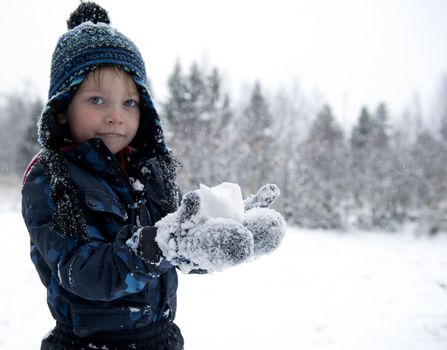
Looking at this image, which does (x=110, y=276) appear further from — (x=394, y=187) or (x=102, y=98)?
(x=394, y=187)

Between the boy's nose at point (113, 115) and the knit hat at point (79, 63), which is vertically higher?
the knit hat at point (79, 63)

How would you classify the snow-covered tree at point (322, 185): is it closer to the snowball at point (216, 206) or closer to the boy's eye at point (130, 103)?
the boy's eye at point (130, 103)

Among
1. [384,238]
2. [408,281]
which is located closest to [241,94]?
[384,238]

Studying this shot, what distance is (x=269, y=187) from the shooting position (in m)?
1.21

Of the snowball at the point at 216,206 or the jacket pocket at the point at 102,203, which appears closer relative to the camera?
the snowball at the point at 216,206

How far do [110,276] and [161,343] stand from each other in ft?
1.51

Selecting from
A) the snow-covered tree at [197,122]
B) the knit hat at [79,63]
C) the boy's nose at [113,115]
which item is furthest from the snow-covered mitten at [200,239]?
the snow-covered tree at [197,122]

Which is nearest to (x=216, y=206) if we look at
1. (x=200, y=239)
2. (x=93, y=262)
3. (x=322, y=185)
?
(x=200, y=239)

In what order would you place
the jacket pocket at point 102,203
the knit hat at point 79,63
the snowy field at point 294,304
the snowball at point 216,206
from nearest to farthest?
the snowball at point 216,206, the jacket pocket at point 102,203, the knit hat at point 79,63, the snowy field at point 294,304

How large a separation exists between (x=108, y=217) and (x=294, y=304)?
427cm

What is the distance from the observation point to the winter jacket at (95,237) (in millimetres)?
946

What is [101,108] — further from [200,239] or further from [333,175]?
[333,175]

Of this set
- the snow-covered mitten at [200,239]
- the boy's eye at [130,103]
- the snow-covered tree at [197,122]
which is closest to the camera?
the snow-covered mitten at [200,239]

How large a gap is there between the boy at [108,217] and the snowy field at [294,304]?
8.76 feet
